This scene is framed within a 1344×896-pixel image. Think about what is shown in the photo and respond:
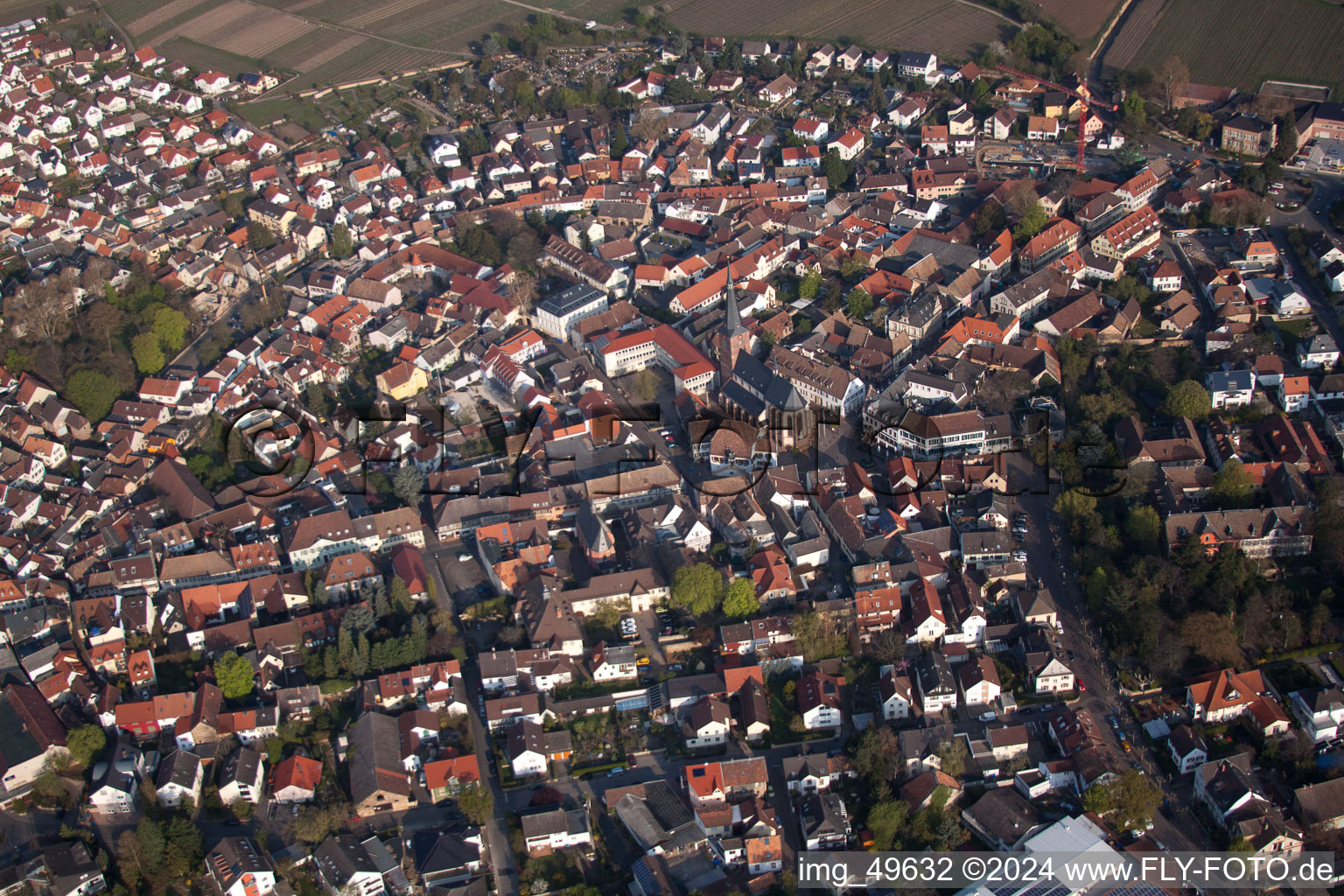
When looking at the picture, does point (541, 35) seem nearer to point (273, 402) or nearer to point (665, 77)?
point (665, 77)

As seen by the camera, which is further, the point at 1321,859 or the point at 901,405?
the point at 901,405

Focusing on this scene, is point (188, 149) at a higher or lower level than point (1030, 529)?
higher

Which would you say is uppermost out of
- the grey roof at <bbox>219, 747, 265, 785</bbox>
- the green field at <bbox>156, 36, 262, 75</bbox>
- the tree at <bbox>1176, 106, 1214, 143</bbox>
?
the green field at <bbox>156, 36, 262, 75</bbox>

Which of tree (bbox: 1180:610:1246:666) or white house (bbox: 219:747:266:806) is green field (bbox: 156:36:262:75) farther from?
tree (bbox: 1180:610:1246:666)

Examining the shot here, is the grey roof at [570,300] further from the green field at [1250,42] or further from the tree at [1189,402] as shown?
the green field at [1250,42]

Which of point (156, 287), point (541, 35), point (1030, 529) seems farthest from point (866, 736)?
point (541, 35)

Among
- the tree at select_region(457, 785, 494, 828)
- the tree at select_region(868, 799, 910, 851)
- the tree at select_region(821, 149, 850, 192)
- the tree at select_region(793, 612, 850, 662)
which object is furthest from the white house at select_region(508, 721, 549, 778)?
the tree at select_region(821, 149, 850, 192)
